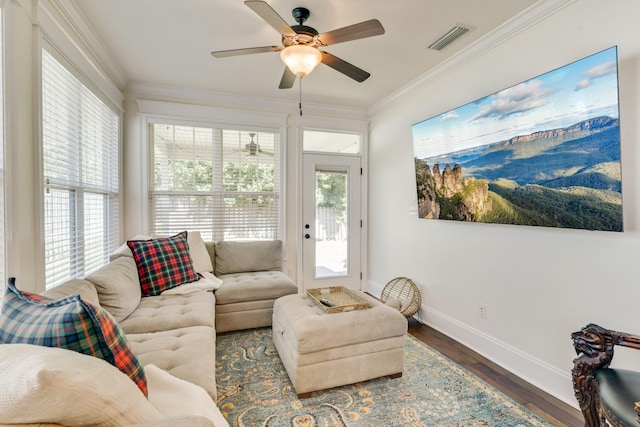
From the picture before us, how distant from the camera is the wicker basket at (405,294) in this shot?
10.5 feet

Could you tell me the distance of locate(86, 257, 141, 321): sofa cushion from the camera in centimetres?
194

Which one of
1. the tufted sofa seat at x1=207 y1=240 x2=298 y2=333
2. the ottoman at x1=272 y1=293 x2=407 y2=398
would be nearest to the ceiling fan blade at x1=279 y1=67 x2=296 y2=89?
the ottoman at x1=272 y1=293 x2=407 y2=398

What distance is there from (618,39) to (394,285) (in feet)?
8.82

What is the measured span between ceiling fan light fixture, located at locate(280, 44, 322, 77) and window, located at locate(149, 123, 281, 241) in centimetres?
205

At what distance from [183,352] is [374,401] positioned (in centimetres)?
121

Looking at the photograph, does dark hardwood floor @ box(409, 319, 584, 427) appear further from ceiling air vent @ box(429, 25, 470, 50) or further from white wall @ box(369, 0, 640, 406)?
ceiling air vent @ box(429, 25, 470, 50)

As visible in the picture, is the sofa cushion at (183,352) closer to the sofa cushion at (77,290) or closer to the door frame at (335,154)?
the sofa cushion at (77,290)

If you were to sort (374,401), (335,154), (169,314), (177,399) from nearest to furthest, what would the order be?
(177,399) → (374,401) → (169,314) → (335,154)

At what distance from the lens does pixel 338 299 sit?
246 cm

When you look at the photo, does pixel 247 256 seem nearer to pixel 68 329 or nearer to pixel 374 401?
pixel 374 401

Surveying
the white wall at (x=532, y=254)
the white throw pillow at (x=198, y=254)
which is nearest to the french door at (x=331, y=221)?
the white wall at (x=532, y=254)

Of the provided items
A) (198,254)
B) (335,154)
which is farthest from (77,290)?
(335,154)

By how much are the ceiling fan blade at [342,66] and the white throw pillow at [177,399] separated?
2042 mm

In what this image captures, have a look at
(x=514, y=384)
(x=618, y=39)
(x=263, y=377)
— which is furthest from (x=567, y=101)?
(x=263, y=377)
